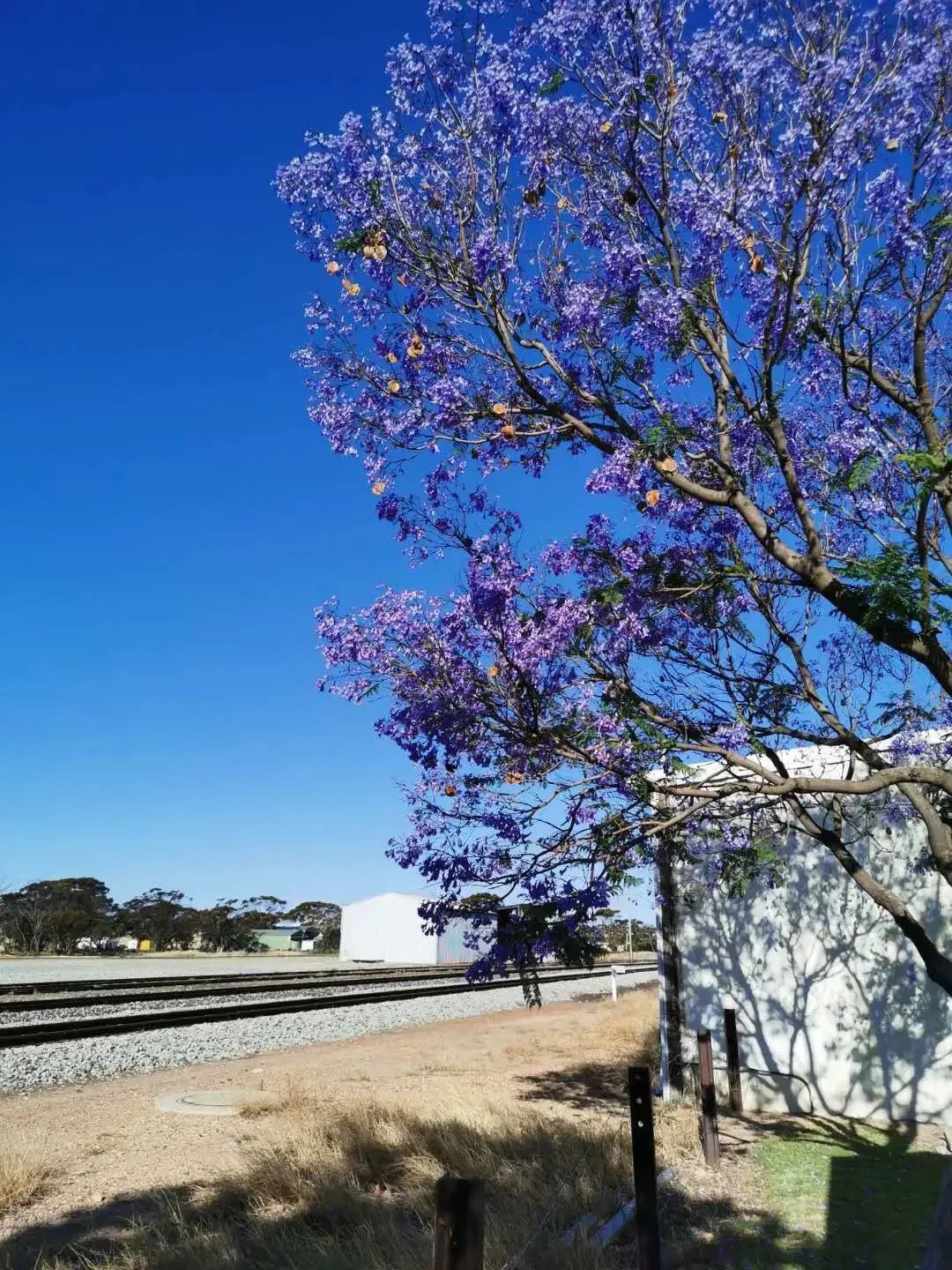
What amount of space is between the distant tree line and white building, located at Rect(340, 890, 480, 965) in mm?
12096

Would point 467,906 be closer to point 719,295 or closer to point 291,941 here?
point 719,295

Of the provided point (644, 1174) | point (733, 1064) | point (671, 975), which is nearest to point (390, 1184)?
point (644, 1174)

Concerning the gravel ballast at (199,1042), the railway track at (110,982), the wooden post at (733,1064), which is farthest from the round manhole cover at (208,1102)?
the railway track at (110,982)

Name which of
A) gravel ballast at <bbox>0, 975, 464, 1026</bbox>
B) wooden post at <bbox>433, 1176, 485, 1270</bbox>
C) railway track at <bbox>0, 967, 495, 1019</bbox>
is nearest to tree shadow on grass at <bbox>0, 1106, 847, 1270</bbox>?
wooden post at <bbox>433, 1176, 485, 1270</bbox>

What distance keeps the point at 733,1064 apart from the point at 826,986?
1.40 meters

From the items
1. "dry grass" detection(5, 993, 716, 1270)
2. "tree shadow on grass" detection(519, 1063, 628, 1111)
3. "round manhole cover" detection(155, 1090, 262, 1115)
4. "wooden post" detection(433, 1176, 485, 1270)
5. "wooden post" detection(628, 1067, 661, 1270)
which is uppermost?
"wooden post" detection(433, 1176, 485, 1270)

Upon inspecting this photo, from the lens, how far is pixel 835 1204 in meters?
7.70

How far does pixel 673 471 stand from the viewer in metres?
7.05

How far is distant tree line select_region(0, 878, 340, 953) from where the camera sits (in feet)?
184

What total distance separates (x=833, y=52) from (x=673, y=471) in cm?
303

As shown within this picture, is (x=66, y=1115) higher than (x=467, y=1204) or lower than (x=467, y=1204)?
lower

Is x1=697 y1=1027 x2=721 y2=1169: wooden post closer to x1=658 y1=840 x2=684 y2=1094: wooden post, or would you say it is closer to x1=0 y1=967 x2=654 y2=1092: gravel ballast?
x1=658 y1=840 x2=684 y2=1094: wooden post

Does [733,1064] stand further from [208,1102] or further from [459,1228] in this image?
[459,1228]

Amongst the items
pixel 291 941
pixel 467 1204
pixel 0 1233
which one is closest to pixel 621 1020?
pixel 0 1233
